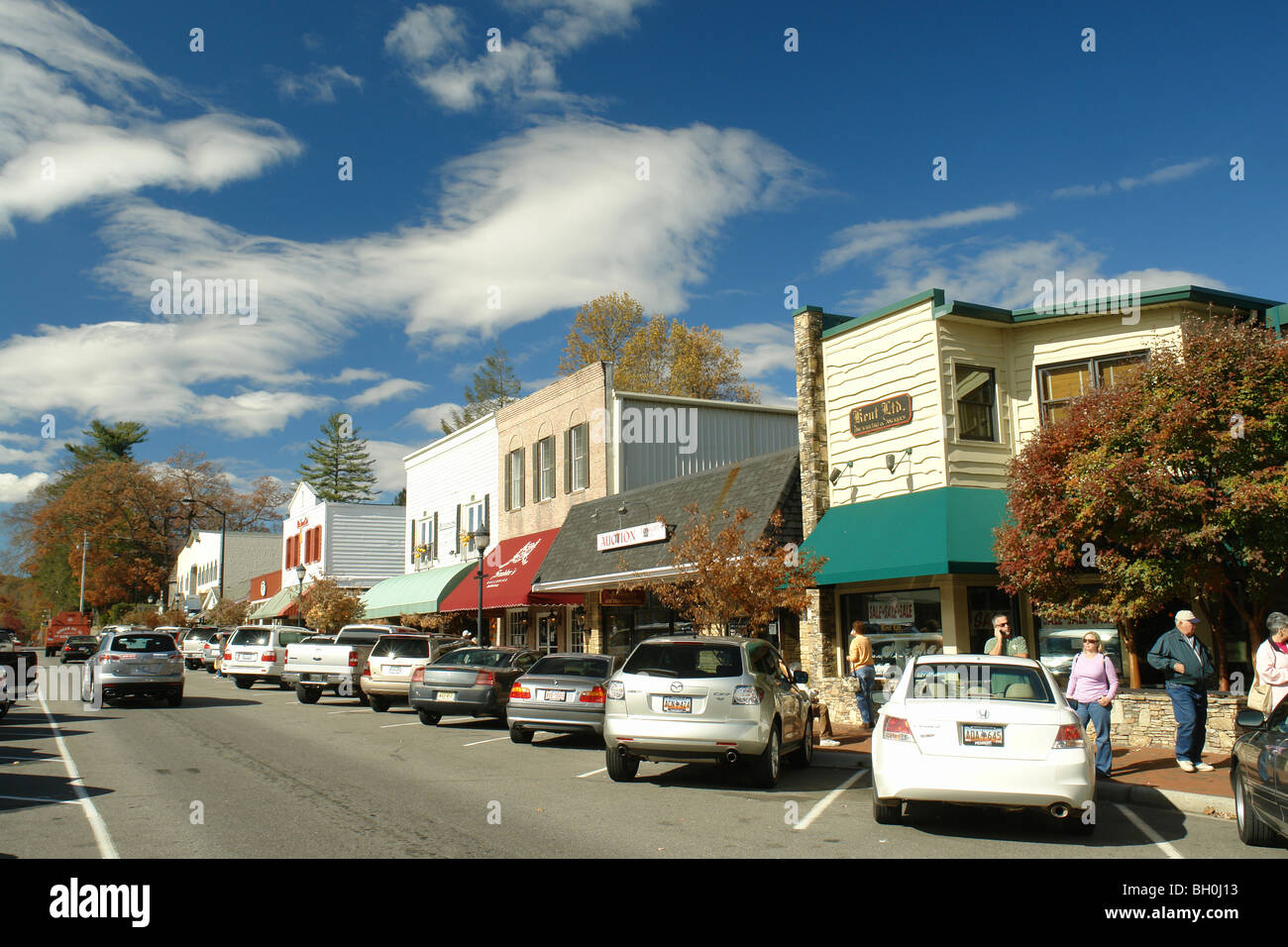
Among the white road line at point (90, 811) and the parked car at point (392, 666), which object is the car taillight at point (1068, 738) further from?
the parked car at point (392, 666)

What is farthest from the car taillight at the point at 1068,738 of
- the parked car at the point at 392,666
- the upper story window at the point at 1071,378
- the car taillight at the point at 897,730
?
the parked car at the point at 392,666

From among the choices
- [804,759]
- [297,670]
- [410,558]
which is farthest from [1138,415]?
[410,558]

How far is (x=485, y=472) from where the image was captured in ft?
111

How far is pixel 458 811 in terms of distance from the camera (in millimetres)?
9227

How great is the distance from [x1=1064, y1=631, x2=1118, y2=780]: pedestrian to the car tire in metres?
4.97

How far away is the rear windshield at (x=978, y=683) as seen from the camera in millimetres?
8648

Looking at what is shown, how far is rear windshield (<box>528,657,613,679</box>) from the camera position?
50.0 ft

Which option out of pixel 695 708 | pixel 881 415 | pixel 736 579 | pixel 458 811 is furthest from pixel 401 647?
pixel 458 811

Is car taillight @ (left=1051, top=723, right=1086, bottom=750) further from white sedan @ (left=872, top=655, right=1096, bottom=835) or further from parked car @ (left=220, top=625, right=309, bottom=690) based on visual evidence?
parked car @ (left=220, top=625, right=309, bottom=690)

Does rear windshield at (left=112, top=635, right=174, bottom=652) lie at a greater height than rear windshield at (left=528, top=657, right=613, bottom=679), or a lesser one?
greater

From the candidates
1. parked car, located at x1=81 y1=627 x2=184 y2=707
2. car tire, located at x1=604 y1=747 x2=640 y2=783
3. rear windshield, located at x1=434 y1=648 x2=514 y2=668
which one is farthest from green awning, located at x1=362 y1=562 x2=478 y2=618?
car tire, located at x1=604 y1=747 x2=640 y2=783

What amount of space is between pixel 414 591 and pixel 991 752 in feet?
94.5

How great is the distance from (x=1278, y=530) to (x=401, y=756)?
11239 mm

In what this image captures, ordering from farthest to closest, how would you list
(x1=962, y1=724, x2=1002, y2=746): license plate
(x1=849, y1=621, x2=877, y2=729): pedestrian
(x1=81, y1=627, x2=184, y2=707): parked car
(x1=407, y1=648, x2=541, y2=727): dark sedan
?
(x1=81, y1=627, x2=184, y2=707): parked car → (x1=407, y1=648, x2=541, y2=727): dark sedan → (x1=849, y1=621, x2=877, y2=729): pedestrian → (x1=962, y1=724, x2=1002, y2=746): license plate
